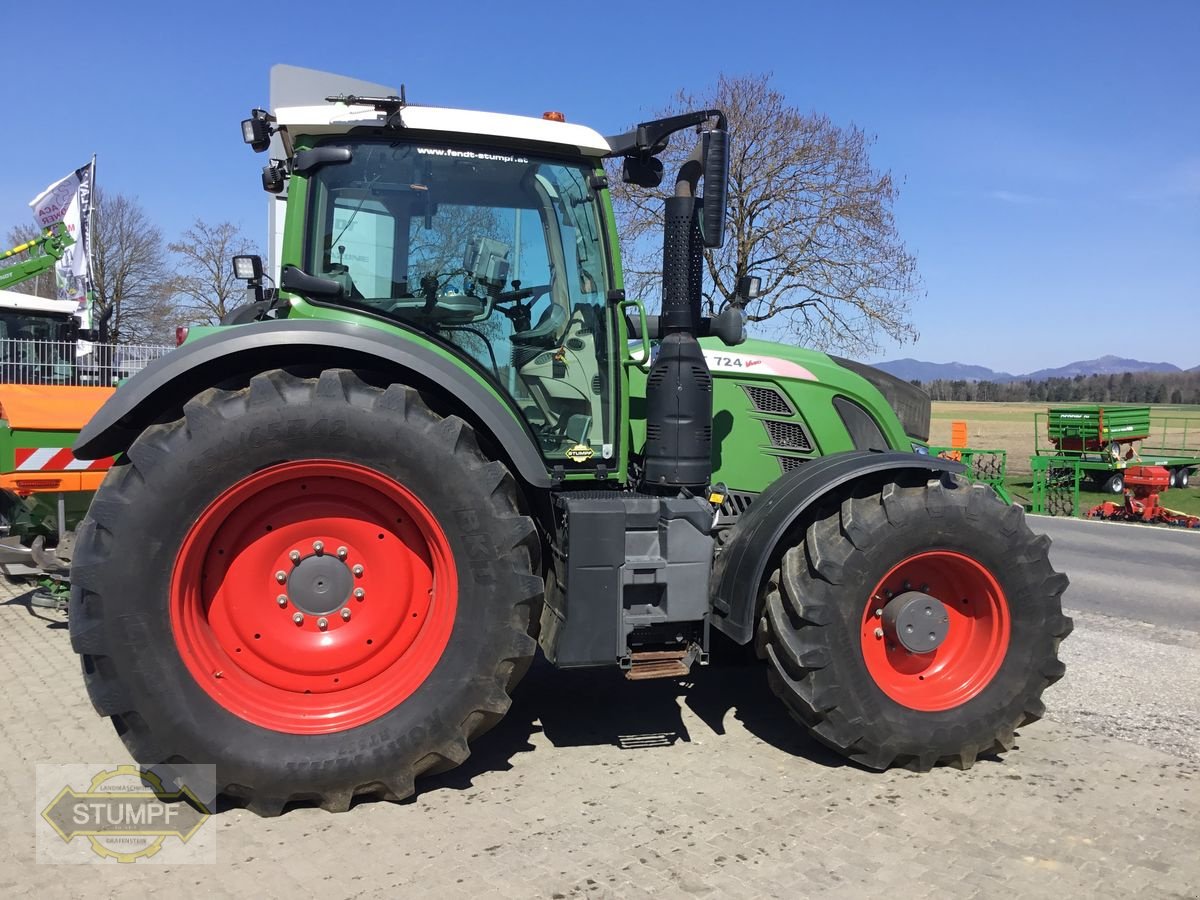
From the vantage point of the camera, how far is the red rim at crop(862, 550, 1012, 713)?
12.5ft

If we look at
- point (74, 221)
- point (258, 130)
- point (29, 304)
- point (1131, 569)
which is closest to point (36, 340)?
point (29, 304)

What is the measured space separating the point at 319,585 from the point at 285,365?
34.6 inches

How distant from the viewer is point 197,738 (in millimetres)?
3109

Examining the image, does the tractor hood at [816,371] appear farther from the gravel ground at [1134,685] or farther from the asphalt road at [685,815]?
the gravel ground at [1134,685]

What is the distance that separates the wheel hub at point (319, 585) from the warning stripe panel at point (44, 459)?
10.6ft

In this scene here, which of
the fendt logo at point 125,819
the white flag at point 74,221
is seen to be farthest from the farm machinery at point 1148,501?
the white flag at point 74,221

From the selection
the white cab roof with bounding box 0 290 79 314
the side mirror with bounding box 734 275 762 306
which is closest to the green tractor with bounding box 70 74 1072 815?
the side mirror with bounding box 734 275 762 306

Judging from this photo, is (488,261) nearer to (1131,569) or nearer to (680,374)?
(680,374)

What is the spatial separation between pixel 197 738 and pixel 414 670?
2.60ft

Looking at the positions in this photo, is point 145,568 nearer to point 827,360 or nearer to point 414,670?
point 414,670

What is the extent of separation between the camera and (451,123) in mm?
3666

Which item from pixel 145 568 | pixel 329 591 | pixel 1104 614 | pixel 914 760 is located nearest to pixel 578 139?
pixel 329 591

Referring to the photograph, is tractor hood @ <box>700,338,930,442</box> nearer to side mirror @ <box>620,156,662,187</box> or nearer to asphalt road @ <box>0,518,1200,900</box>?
side mirror @ <box>620,156,662,187</box>

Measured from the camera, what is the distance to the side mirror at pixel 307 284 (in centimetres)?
361
